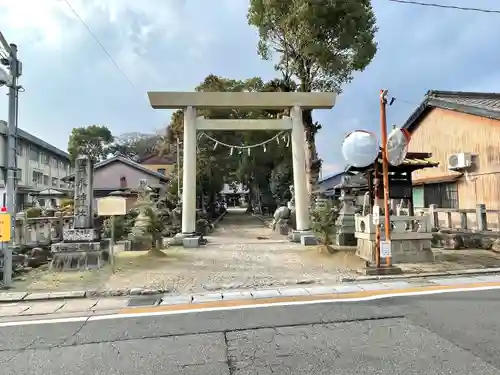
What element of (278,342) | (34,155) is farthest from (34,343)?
(34,155)

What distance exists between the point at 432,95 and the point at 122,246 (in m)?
16.0

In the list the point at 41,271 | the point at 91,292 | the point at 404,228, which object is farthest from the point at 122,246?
the point at 404,228

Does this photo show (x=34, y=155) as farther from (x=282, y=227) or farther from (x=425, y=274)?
(x=425, y=274)

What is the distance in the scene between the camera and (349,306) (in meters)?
6.09

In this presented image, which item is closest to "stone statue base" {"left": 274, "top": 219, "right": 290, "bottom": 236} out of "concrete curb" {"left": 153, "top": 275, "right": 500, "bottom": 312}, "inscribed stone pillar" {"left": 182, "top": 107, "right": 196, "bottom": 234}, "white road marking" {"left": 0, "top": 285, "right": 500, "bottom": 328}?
"inscribed stone pillar" {"left": 182, "top": 107, "right": 196, "bottom": 234}

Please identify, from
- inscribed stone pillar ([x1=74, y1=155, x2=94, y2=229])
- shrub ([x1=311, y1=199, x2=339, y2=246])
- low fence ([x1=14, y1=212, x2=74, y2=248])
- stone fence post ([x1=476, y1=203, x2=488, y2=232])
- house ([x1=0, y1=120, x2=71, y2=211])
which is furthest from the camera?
house ([x1=0, y1=120, x2=71, y2=211])

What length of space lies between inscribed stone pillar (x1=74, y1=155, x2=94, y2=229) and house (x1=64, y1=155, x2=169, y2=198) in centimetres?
2969

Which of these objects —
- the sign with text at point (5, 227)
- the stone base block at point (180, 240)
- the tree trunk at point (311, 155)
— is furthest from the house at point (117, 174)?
the sign with text at point (5, 227)

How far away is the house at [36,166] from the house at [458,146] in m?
29.4

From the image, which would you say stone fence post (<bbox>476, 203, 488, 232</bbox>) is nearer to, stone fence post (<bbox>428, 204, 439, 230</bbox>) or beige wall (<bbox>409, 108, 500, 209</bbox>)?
beige wall (<bbox>409, 108, 500, 209</bbox>)

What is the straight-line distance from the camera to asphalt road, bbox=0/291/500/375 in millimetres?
3822

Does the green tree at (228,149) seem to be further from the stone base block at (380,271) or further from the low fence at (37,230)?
the stone base block at (380,271)

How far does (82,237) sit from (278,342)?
7.46m

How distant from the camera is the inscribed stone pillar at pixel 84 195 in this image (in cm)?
1038
